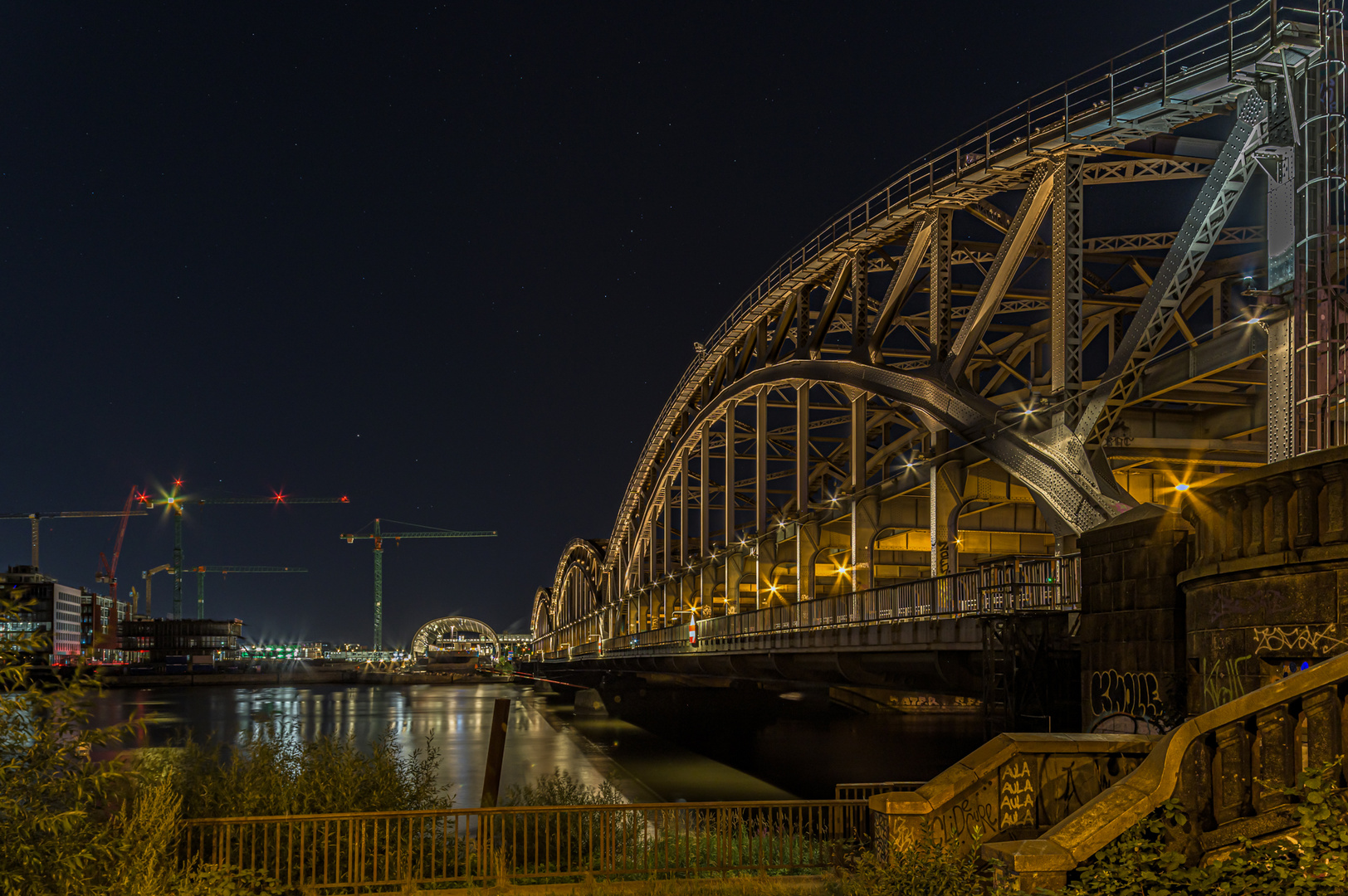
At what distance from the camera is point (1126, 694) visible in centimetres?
1570

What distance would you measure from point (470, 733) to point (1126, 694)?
58.8 meters

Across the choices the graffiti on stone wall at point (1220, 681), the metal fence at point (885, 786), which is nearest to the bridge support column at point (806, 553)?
the metal fence at point (885, 786)

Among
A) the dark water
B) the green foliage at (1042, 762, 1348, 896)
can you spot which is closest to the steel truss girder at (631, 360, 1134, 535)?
the green foliage at (1042, 762, 1348, 896)

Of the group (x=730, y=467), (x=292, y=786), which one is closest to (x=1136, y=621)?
(x=292, y=786)

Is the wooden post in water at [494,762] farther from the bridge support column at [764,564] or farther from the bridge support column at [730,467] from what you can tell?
the bridge support column at [730,467]

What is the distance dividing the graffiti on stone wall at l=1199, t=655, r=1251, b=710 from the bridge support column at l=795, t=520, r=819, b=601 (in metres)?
30.3

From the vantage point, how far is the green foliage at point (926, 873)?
1095 cm

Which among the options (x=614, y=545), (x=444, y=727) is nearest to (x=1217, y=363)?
(x=444, y=727)

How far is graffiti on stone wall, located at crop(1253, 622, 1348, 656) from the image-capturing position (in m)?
11.4

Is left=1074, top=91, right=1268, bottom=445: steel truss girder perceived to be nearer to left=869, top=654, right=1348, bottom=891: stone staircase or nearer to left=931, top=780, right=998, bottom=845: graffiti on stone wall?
left=931, top=780, right=998, bottom=845: graffiti on stone wall

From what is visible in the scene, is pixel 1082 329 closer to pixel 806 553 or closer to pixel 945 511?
pixel 945 511

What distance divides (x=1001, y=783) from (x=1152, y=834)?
301cm

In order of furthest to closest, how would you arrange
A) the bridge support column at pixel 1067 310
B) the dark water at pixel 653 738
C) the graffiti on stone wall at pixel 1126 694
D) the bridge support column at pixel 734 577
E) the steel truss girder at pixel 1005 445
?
the bridge support column at pixel 734 577 < the dark water at pixel 653 738 < the bridge support column at pixel 1067 310 < the steel truss girder at pixel 1005 445 < the graffiti on stone wall at pixel 1126 694

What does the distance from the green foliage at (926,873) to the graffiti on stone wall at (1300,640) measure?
12.8 ft
